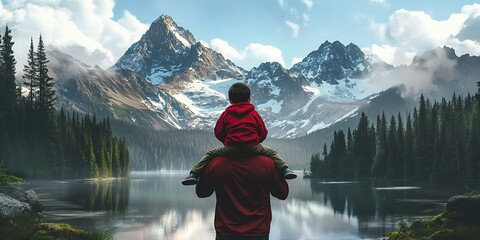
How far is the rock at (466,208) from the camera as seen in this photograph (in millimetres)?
25719

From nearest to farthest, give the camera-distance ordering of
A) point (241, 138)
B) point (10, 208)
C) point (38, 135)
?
point (241, 138)
point (10, 208)
point (38, 135)

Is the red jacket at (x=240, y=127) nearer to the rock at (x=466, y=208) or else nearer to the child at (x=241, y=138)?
the child at (x=241, y=138)

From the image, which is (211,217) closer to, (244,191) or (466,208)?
(466,208)

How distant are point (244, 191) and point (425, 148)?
121m

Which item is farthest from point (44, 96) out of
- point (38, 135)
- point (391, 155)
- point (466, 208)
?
point (466, 208)

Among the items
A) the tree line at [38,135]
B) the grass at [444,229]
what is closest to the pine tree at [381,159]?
the tree line at [38,135]

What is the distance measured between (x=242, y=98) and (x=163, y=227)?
4168cm

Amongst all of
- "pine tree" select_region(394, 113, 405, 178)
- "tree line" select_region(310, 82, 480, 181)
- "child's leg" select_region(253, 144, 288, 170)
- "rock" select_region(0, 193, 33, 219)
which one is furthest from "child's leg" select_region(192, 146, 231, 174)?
"pine tree" select_region(394, 113, 405, 178)

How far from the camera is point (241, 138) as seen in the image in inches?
327

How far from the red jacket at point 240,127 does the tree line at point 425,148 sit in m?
96.8

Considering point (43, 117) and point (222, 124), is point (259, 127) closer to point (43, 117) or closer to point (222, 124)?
point (222, 124)

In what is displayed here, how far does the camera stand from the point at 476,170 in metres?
97.9

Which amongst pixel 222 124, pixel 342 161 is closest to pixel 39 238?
pixel 222 124

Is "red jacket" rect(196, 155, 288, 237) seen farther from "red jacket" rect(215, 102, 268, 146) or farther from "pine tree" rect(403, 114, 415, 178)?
"pine tree" rect(403, 114, 415, 178)
